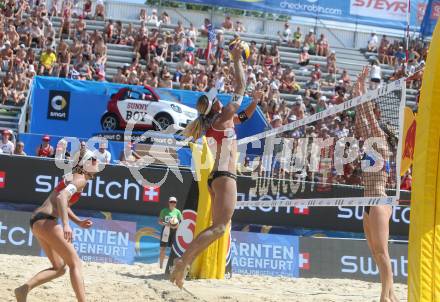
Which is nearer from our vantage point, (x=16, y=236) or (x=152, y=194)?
(x=16, y=236)

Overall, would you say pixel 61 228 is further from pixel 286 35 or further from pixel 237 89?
pixel 286 35

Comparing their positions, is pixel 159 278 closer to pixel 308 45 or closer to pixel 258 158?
pixel 258 158

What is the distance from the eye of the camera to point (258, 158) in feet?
44.5

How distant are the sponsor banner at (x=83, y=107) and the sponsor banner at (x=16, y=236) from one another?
5.49 meters

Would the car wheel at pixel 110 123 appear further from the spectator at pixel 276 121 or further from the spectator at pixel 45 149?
the spectator at pixel 276 121

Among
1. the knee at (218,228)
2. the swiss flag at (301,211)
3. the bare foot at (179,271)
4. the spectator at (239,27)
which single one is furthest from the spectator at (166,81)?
the knee at (218,228)

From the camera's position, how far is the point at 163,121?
1873 centimetres

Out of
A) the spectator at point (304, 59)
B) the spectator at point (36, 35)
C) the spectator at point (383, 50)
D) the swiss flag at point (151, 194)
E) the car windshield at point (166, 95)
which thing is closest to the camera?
the swiss flag at point (151, 194)

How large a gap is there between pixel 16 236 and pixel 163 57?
389 inches

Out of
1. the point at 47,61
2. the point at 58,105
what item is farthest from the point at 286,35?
the point at 58,105

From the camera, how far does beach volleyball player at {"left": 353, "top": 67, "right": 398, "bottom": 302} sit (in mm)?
7297

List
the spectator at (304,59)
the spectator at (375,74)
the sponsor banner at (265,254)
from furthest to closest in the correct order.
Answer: the spectator at (304,59)
the spectator at (375,74)
the sponsor banner at (265,254)

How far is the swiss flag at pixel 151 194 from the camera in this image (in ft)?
45.7

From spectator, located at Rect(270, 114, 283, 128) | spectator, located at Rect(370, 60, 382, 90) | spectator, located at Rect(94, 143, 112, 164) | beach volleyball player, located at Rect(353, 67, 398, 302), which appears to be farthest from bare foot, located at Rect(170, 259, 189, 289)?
spectator, located at Rect(270, 114, 283, 128)
